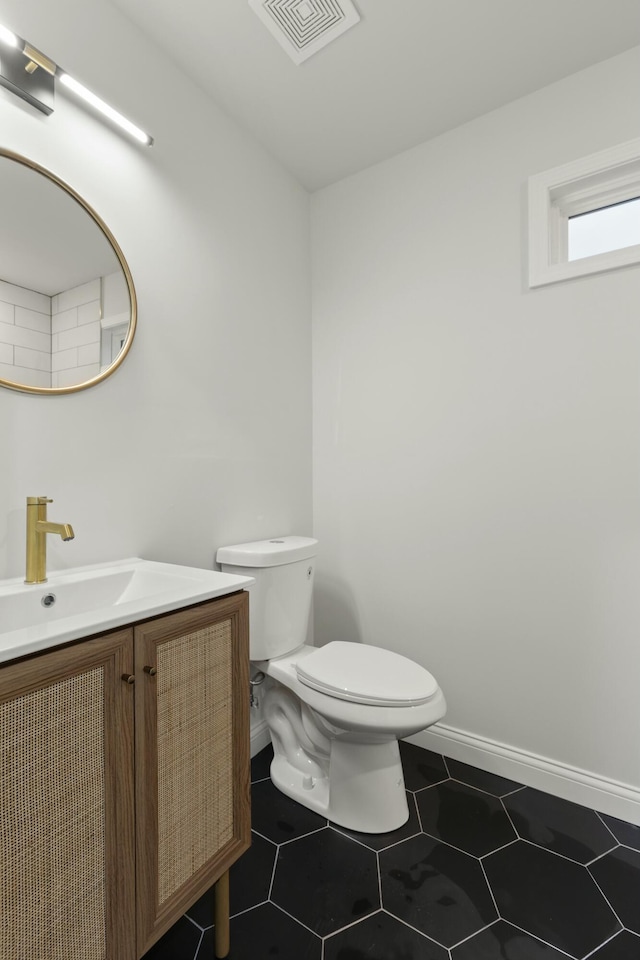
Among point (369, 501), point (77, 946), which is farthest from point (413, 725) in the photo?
point (369, 501)

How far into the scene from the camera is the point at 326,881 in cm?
122

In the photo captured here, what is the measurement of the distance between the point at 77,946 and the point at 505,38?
2.50 meters

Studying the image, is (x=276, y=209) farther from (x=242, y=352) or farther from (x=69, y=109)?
(x=69, y=109)

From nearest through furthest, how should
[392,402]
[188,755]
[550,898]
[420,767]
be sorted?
[188,755] → [550,898] → [420,767] → [392,402]

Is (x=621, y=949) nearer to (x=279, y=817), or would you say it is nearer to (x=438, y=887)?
(x=438, y=887)

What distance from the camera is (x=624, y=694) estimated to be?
1502 millimetres

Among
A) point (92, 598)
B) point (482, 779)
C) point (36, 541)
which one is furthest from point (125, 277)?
point (482, 779)

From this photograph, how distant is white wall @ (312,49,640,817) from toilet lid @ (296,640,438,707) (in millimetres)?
458

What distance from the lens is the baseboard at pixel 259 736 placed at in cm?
178

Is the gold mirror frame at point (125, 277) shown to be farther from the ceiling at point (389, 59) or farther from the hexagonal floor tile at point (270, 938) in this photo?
the hexagonal floor tile at point (270, 938)

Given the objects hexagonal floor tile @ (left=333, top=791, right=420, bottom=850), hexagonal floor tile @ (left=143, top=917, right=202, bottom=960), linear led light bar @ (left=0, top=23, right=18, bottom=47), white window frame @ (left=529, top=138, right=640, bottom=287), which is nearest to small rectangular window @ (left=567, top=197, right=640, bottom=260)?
white window frame @ (left=529, top=138, right=640, bottom=287)

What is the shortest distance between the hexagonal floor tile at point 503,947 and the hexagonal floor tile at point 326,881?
0.73 ft

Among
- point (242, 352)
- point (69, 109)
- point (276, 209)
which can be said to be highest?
point (276, 209)

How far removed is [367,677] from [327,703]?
0.14 m
